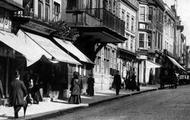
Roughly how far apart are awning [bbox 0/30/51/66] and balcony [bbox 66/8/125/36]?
814 cm

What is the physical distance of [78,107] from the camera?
71.6 ft

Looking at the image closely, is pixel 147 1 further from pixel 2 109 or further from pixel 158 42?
pixel 2 109

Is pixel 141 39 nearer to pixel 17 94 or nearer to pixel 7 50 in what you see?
pixel 7 50

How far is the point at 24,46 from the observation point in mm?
20188

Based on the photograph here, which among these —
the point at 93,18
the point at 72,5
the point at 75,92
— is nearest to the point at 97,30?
the point at 93,18

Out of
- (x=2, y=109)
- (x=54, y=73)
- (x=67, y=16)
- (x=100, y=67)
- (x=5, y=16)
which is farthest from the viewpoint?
A: (x=100, y=67)

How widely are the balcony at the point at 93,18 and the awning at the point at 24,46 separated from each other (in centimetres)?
814

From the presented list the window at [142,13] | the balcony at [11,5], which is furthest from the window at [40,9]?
the window at [142,13]

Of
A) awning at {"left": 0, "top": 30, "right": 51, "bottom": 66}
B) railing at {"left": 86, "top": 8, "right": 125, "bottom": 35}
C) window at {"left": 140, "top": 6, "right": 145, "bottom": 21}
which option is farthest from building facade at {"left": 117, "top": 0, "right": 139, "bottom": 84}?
awning at {"left": 0, "top": 30, "right": 51, "bottom": 66}

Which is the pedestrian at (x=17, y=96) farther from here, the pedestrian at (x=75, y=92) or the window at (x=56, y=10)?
the window at (x=56, y=10)

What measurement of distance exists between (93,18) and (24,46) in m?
11.6

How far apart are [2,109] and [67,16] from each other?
12119 millimetres

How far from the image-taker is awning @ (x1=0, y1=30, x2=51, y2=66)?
18.9 meters

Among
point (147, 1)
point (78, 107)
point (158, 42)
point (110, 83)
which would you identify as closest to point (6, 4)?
point (78, 107)
